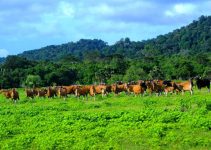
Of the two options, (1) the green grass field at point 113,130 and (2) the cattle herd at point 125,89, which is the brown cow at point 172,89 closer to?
(2) the cattle herd at point 125,89

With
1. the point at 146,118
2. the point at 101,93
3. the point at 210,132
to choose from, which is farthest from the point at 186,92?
the point at 210,132

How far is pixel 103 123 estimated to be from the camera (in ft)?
66.8

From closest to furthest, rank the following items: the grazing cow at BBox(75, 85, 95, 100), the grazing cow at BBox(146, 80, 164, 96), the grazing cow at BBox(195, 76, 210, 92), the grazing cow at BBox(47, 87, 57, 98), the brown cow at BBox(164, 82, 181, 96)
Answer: the brown cow at BBox(164, 82, 181, 96) → the grazing cow at BBox(146, 80, 164, 96) → the grazing cow at BBox(75, 85, 95, 100) → the grazing cow at BBox(195, 76, 210, 92) → the grazing cow at BBox(47, 87, 57, 98)

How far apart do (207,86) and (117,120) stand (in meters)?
21.6

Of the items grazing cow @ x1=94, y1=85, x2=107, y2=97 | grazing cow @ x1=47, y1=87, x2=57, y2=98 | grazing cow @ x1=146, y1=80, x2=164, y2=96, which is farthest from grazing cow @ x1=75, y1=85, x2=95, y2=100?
grazing cow @ x1=146, y1=80, x2=164, y2=96

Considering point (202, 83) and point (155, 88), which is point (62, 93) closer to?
point (155, 88)

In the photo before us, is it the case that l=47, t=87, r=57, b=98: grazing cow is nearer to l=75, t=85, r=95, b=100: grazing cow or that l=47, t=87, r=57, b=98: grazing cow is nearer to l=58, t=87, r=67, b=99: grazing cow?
l=58, t=87, r=67, b=99: grazing cow

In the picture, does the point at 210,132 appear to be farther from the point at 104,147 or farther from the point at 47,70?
the point at 47,70

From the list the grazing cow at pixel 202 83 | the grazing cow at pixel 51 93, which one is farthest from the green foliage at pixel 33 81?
the grazing cow at pixel 202 83

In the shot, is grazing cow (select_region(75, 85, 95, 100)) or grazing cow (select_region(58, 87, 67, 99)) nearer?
grazing cow (select_region(75, 85, 95, 100))

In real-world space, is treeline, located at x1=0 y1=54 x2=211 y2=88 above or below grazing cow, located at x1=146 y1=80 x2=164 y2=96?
above

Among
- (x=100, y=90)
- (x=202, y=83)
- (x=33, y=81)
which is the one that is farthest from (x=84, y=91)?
(x=33, y=81)

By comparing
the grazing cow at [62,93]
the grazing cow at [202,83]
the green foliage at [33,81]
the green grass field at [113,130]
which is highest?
the green foliage at [33,81]

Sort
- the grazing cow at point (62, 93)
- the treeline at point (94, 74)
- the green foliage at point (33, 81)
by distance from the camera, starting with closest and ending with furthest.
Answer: the grazing cow at point (62, 93) < the green foliage at point (33, 81) < the treeline at point (94, 74)
